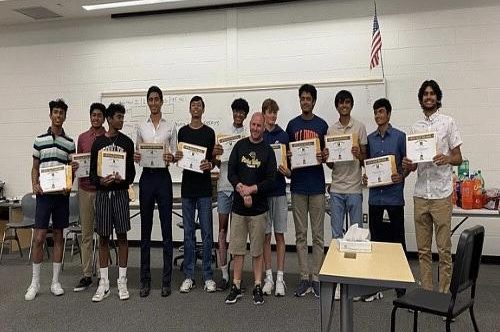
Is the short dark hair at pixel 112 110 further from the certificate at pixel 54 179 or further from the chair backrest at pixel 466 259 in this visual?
the chair backrest at pixel 466 259

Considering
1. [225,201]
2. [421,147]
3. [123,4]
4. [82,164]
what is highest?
[123,4]

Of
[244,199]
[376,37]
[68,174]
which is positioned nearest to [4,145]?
[68,174]

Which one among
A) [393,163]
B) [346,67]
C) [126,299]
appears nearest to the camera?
[393,163]

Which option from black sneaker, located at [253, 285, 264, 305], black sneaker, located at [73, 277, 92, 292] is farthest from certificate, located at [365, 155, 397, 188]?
black sneaker, located at [73, 277, 92, 292]

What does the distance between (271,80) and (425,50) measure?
1.98 metres

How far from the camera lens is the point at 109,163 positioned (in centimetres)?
374

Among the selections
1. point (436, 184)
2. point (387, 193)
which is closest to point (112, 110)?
point (387, 193)

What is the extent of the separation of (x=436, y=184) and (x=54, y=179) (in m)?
3.18

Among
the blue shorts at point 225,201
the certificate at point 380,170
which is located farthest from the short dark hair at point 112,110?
the certificate at point 380,170

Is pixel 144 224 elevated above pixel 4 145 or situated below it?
below

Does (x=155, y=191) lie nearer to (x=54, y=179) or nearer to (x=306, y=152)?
(x=54, y=179)

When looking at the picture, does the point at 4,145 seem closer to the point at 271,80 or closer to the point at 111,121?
the point at 111,121

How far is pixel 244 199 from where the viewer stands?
3.59 metres

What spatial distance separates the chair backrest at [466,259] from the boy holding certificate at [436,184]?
0.95 meters
